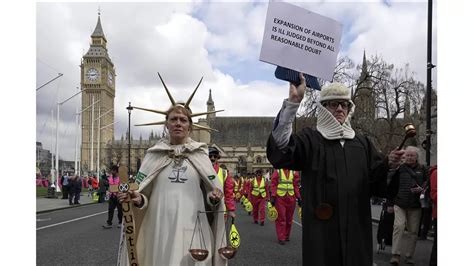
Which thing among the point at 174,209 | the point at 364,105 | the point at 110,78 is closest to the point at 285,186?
the point at 174,209

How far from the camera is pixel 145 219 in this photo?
434cm

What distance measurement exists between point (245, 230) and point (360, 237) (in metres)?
11.1

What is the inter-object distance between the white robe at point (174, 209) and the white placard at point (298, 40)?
1.56m

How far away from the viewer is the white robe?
411 centimetres

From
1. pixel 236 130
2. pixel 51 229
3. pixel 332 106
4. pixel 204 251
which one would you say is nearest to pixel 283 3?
pixel 332 106

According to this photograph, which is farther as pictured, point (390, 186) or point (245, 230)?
point (245, 230)

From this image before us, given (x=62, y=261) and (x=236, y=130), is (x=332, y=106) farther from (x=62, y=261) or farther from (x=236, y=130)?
(x=236, y=130)

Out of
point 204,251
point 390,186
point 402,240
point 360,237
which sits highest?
point 390,186

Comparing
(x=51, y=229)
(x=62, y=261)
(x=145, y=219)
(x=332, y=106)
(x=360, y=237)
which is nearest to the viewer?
(x=360, y=237)

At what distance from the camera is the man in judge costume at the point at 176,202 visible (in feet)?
13.5

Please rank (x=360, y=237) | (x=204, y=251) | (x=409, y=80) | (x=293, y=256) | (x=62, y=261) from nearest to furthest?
(x=360, y=237)
(x=204, y=251)
(x=62, y=261)
(x=293, y=256)
(x=409, y=80)

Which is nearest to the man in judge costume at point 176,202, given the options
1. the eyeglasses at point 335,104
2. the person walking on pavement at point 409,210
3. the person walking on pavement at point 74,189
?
the eyeglasses at point 335,104

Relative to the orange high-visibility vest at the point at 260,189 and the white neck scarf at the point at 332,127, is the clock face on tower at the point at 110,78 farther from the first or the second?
the white neck scarf at the point at 332,127

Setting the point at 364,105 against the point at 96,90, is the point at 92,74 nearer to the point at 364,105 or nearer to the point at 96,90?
the point at 96,90
